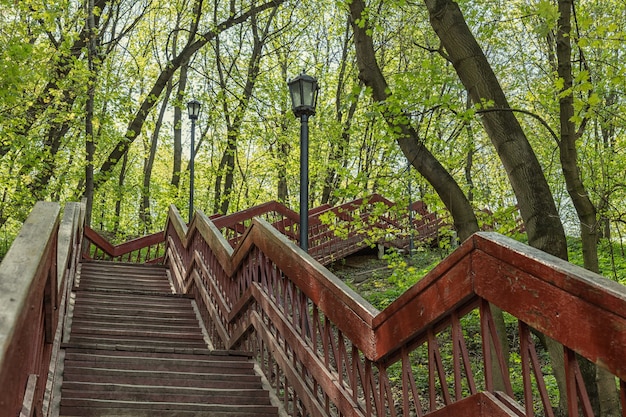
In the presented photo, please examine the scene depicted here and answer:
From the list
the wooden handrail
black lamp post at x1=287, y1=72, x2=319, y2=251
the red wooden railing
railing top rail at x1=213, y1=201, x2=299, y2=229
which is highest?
black lamp post at x1=287, y1=72, x2=319, y2=251

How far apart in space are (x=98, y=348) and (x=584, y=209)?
4.90m

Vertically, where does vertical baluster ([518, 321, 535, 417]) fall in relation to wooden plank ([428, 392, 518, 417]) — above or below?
above

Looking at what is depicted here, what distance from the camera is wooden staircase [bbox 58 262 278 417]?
439cm

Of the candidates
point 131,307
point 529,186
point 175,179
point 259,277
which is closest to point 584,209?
point 529,186

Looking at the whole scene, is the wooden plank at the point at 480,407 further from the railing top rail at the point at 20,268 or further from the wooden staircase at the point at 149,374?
the wooden staircase at the point at 149,374

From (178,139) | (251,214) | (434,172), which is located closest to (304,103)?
(434,172)

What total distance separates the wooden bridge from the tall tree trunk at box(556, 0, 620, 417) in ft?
5.81

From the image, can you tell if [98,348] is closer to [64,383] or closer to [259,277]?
[64,383]

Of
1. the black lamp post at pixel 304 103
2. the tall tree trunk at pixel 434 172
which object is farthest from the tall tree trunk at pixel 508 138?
the black lamp post at pixel 304 103

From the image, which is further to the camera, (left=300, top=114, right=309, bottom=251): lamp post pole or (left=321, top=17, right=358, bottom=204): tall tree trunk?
(left=321, top=17, right=358, bottom=204): tall tree trunk

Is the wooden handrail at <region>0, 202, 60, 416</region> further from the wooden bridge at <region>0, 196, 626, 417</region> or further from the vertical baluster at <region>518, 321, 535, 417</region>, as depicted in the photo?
the vertical baluster at <region>518, 321, 535, 417</region>

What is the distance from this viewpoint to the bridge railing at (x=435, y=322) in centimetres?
199

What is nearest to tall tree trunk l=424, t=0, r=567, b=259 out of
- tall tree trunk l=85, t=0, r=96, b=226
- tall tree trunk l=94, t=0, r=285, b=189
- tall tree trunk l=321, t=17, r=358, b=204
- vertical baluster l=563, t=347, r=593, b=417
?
vertical baluster l=563, t=347, r=593, b=417

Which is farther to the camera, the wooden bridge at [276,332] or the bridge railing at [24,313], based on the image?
the wooden bridge at [276,332]
